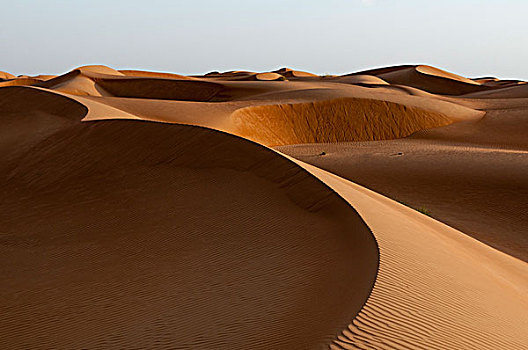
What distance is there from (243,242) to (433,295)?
Answer: 132 inches

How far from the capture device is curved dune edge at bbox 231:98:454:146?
27875 millimetres

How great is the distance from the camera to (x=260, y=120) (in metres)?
27.2

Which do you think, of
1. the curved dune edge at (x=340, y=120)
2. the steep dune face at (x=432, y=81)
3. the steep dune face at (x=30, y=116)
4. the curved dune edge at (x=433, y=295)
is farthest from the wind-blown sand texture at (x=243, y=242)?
the steep dune face at (x=432, y=81)

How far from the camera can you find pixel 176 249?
8.39m

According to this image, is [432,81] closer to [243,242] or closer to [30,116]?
[30,116]

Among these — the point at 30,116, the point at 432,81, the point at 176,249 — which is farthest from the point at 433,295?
the point at 432,81

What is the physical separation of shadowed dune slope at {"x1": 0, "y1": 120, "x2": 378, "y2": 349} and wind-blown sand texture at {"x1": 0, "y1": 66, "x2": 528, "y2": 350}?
4 cm

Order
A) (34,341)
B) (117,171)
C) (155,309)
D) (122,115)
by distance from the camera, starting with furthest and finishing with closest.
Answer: (122,115) → (117,171) → (155,309) → (34,341)

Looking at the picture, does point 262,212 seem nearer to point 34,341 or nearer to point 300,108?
point 34,341

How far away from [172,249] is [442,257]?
411 cm

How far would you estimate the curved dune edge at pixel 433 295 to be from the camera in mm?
4477

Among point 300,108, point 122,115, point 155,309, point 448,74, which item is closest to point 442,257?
point 155,309

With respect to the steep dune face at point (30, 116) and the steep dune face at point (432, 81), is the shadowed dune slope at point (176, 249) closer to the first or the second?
the steep dune face at point (30, 116)

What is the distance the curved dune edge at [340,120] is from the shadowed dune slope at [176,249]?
13.9 metres
